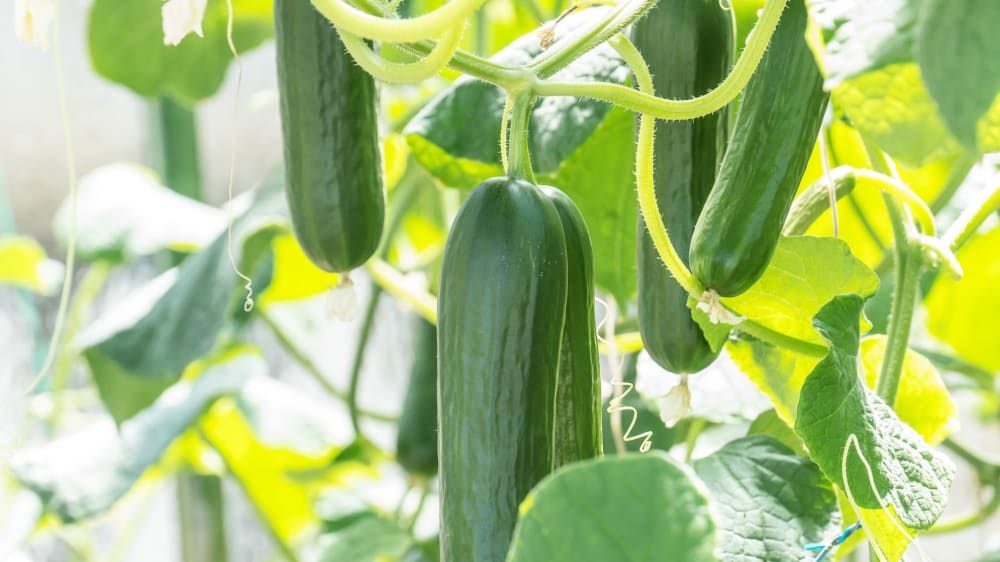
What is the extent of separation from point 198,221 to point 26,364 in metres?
0.77

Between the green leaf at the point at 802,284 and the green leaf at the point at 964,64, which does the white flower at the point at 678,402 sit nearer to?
the green leaf at the point at 802,284

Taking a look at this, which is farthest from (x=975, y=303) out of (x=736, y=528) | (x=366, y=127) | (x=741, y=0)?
(x=366, y=127)

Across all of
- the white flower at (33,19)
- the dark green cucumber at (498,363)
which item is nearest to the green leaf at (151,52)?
the white flower at (33,19)

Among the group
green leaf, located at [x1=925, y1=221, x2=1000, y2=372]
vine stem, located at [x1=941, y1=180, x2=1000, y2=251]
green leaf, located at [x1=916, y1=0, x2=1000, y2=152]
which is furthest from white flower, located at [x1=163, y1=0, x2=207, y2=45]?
green leaf, located at [x1=925, y1=221, x2=1000, y2=372]

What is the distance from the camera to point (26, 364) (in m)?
1.70

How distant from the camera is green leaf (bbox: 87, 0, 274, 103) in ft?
3.18

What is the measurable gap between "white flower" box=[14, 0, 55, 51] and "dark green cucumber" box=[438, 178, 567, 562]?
0.18m

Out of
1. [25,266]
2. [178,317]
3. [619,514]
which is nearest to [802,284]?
[619,514]

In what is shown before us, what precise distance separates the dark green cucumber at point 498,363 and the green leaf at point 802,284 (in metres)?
0.16

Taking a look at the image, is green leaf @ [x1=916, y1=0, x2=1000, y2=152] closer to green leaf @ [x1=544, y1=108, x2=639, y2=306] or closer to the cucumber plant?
the cucumber plant

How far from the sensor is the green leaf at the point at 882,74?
13.2 inches

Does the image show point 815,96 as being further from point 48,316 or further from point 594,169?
point 48,316

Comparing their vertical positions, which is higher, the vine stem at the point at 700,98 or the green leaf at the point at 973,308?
the vine stem at the point at 700,98

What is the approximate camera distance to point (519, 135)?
43 cm
